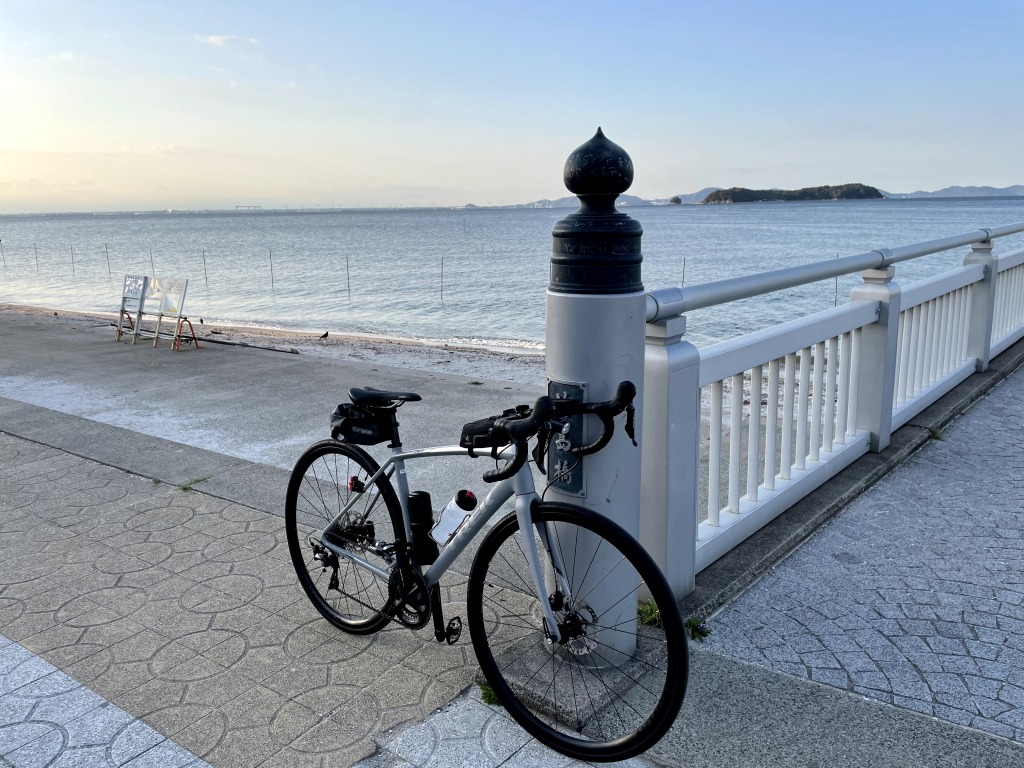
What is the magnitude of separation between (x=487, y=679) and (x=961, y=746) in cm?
144

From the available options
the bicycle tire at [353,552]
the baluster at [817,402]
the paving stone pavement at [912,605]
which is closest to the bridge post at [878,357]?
the paving stone pavement at [912,605]

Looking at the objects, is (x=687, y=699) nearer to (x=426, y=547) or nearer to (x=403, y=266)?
(x=426, y=547)

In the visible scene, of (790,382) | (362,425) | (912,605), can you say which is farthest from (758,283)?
(362,425)

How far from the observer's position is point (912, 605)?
3309 mm

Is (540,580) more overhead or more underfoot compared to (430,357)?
more overhead

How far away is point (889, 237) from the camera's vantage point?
8150 cm

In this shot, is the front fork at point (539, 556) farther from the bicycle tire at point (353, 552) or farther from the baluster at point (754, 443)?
the baluster at point (754, 443)

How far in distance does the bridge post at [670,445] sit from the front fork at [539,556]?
642 mm

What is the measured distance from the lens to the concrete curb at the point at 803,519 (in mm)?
3348

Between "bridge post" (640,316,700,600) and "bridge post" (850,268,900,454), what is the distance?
2149 millimetres

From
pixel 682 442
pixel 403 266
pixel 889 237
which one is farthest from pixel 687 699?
pixel 889 237

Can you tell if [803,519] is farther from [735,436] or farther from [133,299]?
[133,299]

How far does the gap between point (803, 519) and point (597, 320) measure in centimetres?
204

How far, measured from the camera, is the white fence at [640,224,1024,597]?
3.03 meters
